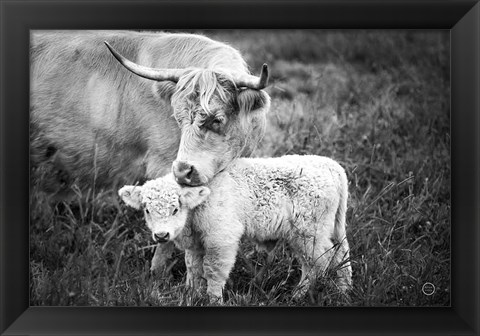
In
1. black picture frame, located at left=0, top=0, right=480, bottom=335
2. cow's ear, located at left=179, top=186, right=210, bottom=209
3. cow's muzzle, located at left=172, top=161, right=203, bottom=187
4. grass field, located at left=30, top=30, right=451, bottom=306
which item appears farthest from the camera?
grass field, located at left=30, top=30, right=451, bottom=306

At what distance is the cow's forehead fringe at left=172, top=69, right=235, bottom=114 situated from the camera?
191 inches

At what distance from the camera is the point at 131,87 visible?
18.3 feet

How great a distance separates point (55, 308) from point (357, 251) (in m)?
2.19

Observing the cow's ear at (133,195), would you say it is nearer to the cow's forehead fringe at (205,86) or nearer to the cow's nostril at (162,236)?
the cow's nostril at (162,236)

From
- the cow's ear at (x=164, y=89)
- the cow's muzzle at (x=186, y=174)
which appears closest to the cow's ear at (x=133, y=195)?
the cow's muzzle at (x=186, y=174)

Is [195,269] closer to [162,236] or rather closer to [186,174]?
[162,236]

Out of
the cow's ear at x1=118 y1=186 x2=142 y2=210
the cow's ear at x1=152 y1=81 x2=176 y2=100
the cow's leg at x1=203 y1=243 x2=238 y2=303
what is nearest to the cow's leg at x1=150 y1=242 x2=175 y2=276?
the cow's leg at x1=203 y1=243 x2=238 y2=303

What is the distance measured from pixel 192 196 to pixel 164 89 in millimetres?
922

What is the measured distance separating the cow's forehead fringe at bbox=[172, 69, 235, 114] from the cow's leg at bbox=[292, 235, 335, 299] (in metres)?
1.10

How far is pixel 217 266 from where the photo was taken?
4715 mm

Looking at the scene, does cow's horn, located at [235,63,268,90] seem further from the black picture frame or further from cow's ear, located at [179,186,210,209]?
cow's ear, located at [179,186,210,209]
